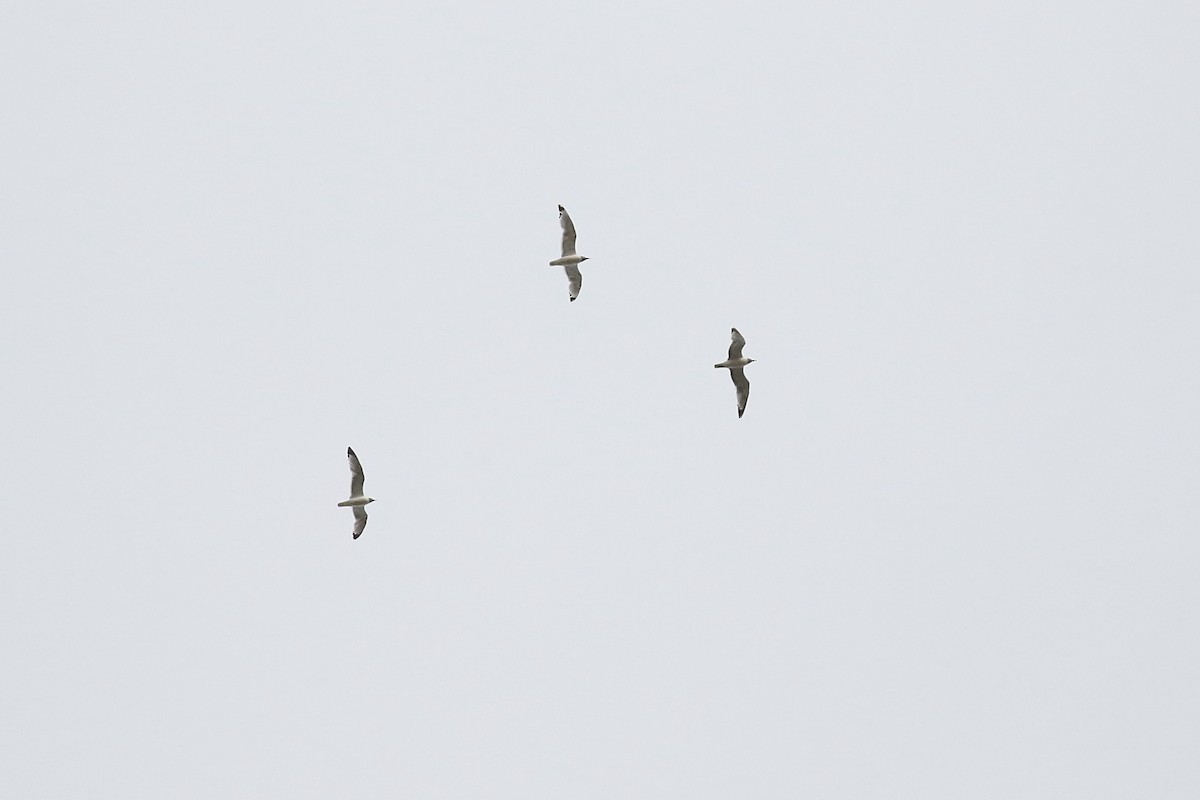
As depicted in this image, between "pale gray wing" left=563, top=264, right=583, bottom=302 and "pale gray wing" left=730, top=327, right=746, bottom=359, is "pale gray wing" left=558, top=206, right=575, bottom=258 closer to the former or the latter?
"pale gray wing" left=563, top=264, right=583, bottom=302

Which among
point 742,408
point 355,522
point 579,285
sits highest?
point 579,285

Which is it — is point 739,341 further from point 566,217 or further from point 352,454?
point 352,454

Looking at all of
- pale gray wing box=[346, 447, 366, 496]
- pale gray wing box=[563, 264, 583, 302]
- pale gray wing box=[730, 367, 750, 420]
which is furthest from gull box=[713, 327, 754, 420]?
pale gray wing box=[346, 447, 366, 496]

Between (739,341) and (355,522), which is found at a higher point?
(739,341)

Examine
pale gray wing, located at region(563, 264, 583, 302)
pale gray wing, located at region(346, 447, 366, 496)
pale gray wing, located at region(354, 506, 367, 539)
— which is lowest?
pale gray wing, located at region(354, 506, 367, 539)

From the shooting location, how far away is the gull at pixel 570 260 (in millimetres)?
59844

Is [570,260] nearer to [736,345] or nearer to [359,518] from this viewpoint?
[736,345]

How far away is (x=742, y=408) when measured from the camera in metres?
58.0

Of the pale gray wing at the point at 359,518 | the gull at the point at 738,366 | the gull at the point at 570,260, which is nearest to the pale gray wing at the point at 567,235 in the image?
the gull at the point at 570,260

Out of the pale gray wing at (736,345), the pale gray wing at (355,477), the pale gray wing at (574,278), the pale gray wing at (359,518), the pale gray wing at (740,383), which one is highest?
the pale gray wing at (574,278)

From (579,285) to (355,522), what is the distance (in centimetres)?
1319

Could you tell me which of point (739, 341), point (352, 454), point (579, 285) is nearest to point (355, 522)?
point (352, 454)

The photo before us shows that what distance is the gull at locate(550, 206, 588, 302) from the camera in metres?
59.8

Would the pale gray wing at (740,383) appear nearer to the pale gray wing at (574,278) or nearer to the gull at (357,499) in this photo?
the pale gray wing at (574,278)
